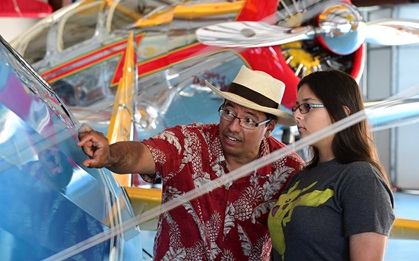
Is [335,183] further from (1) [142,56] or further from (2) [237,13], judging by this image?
(1) [142,56]

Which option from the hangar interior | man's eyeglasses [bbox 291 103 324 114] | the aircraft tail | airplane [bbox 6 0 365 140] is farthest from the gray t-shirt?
the hangar interior

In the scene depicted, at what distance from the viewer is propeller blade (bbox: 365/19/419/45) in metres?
6.68

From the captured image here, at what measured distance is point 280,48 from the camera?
663cm

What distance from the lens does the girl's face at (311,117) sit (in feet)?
6.55

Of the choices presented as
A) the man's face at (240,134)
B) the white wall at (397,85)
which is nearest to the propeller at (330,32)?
the man's face at (240,134)

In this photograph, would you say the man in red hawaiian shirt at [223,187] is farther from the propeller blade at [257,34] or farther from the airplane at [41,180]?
the propeller blade at [257,34]

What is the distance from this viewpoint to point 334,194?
192 centimetres

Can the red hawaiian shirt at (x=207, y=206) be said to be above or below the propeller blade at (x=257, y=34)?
below

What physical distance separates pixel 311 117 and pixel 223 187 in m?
0.42

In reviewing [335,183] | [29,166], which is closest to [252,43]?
[335,183]

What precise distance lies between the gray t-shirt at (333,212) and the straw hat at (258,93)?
35cm

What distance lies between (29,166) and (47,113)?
233 mm

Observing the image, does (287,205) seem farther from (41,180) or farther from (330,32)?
(330,32)

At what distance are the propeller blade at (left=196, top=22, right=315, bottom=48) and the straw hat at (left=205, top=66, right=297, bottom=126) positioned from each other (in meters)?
3.97
